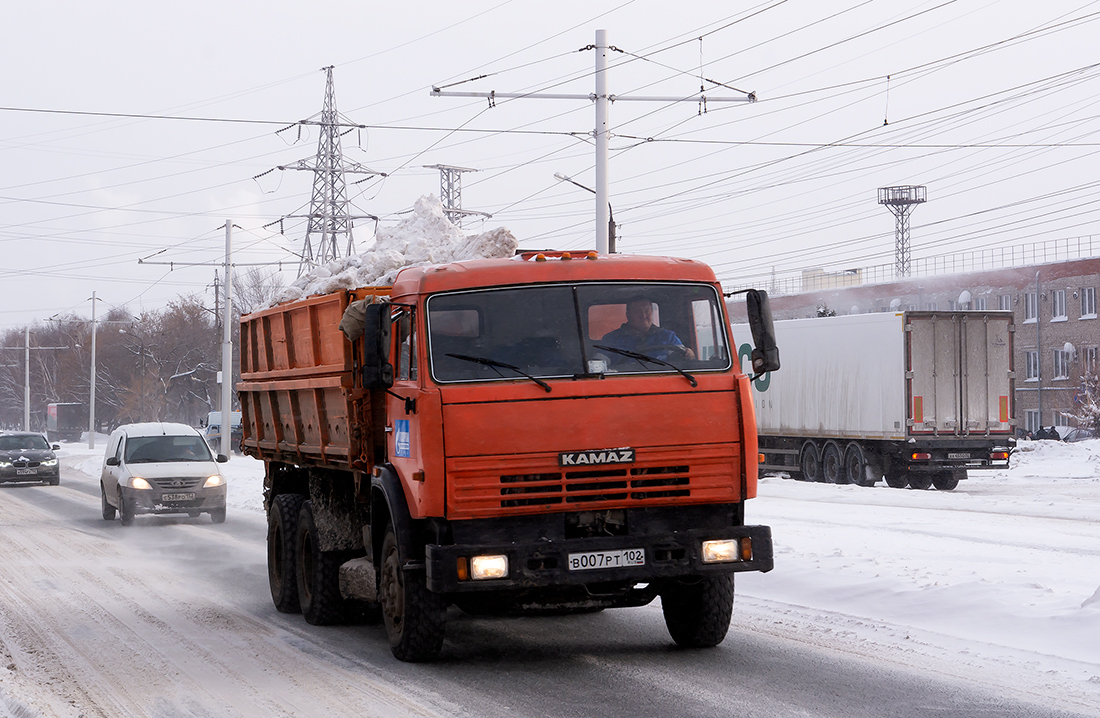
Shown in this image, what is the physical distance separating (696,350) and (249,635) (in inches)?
167

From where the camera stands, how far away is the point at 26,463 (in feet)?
111

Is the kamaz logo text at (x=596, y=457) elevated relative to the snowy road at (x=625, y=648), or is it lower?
elevated

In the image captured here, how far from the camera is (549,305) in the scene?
785 cm

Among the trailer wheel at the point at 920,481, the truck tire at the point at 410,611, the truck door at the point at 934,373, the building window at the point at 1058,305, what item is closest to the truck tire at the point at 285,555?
the truck tire at the point at 410,611

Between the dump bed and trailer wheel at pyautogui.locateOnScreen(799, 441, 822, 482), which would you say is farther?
trailer wheel at pyautogui.locateOnScreen(799, 441, 822, 482)

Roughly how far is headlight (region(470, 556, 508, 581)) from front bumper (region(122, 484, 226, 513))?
14916 millimetres

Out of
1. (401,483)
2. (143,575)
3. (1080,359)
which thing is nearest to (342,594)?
(401,483)

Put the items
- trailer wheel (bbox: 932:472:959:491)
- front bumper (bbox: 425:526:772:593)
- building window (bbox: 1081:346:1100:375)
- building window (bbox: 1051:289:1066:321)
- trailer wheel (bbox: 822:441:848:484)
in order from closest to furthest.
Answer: front bumper (bbox: 425:526:772:593) < trailer wheel (bbox: 932:472:959:491) < trailer wheel (bbox: 822:441:848:484) < building window (bbox: 1081:346:1100:375) < building window (bbox: 1051:289:1066:321)

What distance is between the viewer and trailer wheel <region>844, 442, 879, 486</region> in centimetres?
2716

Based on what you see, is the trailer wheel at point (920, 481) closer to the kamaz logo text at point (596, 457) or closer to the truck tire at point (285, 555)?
the truck tire at point (285, 555)

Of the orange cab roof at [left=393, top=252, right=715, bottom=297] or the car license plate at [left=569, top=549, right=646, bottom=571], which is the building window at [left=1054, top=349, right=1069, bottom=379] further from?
the car license plate at [left=569, top=549, right=646, bottom=571]

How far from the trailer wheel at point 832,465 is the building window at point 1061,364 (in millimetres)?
33792

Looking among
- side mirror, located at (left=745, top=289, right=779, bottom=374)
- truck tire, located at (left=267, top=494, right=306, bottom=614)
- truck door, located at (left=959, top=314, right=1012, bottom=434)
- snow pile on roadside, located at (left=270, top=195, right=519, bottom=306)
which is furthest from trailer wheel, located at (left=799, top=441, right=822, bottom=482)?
side mirror, located at (left=745, top=289, right=779, bottom=374)

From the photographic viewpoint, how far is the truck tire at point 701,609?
27.5 feet
